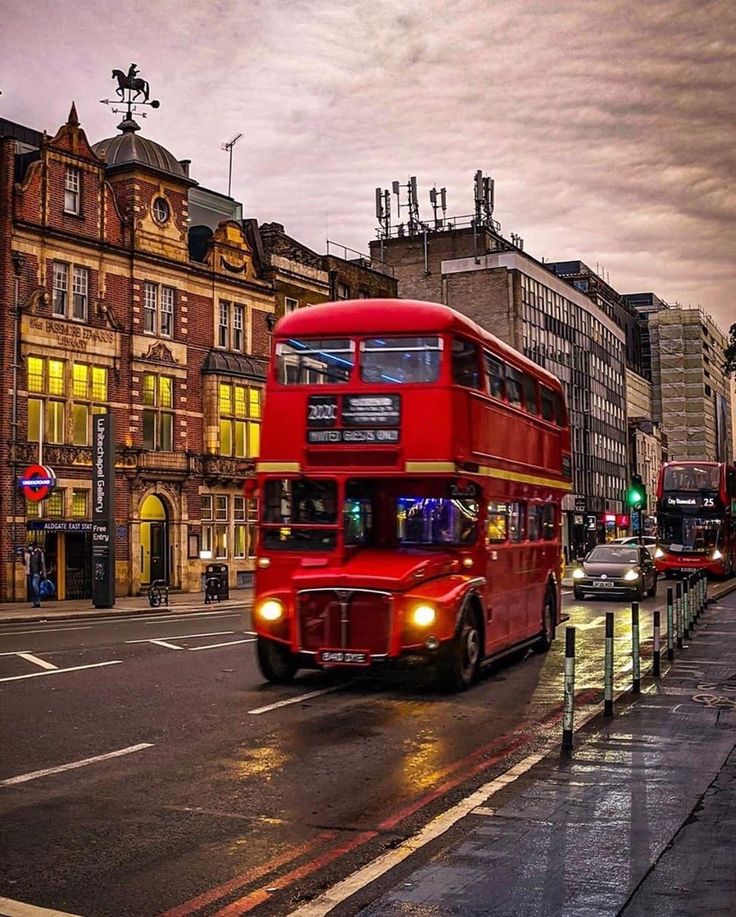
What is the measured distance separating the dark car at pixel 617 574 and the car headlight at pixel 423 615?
64.5ft

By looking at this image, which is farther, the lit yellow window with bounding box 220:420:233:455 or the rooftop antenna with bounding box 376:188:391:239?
the rooftop antenna with bounding box 376:188:391:239

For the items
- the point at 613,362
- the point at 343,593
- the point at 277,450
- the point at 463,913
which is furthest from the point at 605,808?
the point at 613,362

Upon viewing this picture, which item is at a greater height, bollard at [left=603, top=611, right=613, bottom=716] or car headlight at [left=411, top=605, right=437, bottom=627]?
car headlight at [left=411, top=605, right=437, bottom=627]

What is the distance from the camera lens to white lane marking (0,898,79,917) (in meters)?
5.81

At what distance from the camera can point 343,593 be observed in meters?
13.2

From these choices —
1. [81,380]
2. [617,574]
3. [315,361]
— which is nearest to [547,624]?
[315,361]

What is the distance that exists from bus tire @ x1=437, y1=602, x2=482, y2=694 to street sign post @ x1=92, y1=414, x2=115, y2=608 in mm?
21116

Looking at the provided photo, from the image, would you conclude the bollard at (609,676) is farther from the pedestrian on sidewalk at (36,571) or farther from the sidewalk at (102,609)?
the pedestrian on sidewalk at (36,571)

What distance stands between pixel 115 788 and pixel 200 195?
1687 inches

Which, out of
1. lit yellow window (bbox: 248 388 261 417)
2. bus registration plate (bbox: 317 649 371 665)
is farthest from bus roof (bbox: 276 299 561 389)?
lit yellow window (bbox: 248 388 261 417)

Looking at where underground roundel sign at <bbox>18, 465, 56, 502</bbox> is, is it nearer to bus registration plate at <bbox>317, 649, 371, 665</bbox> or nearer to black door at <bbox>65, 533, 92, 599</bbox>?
black door at <bbox>65, 533, 92, 599</bbox>

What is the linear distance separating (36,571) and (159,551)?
8.01 m

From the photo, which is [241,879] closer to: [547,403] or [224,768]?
[224,768]

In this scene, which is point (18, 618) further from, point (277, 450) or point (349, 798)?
point (349, 798)
